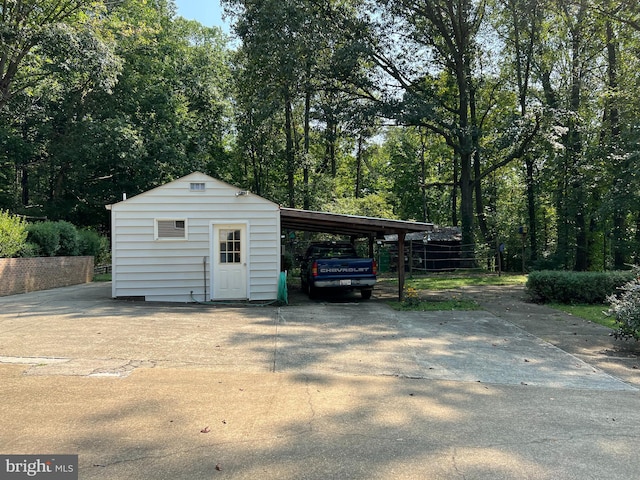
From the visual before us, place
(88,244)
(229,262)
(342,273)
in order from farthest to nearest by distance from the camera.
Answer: (88,244) < (342,273) < (229,262)

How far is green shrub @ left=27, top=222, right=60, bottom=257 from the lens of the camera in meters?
15.0

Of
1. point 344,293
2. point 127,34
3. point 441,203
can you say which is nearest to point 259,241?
point 344,293

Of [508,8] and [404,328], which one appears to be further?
[508,8]

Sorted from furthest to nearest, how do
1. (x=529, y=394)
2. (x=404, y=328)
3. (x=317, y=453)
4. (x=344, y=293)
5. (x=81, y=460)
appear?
(x=344, y=293), (x=404, y=328), (x=529, y=394), (x=317, y=453), (x=81, y=460)

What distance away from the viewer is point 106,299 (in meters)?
11.3

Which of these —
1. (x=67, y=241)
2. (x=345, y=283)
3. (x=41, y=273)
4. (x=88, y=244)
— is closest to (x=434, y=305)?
(x=345, y=283)

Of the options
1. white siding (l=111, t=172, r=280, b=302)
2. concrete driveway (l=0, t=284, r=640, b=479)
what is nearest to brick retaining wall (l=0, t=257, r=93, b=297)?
Answer: white siding (l=111, t=172, r=280, b=302)

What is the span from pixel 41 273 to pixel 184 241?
678 centimetres

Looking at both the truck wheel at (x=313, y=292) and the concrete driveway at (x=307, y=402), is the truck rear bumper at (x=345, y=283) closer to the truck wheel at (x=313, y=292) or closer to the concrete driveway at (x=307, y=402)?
the truck wheel at (x=313, y=292)

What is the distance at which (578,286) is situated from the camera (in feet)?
37.7

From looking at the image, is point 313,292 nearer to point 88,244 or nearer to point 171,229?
point 171,229

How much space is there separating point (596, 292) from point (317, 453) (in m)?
11.0

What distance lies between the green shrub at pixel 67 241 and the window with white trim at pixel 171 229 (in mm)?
7673

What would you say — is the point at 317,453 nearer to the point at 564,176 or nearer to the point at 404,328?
the point at 404,328
